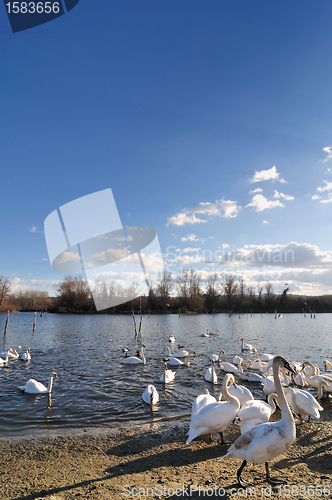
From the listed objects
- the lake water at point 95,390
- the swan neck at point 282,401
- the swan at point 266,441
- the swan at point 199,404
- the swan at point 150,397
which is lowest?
the lake water at point 95,390

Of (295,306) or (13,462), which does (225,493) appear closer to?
(13,462)

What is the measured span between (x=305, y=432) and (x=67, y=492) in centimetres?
561

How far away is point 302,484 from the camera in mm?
4309

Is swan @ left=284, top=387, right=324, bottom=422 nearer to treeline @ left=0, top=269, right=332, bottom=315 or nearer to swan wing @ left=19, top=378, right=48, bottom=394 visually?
swan wing @ left=19, top=378, right=48, bottom=394

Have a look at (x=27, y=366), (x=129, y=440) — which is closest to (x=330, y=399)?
(x=129, y=440)

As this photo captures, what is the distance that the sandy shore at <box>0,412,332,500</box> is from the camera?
414 centimetres

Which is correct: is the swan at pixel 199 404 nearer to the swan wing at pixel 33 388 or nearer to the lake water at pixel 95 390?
the lake water at pixel 95 390

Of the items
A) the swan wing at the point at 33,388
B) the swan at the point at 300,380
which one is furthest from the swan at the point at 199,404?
the swan wing at the point at 33,388

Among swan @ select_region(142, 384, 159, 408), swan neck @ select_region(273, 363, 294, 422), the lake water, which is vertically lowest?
the lake water

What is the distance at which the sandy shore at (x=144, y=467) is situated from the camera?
13.6 feet

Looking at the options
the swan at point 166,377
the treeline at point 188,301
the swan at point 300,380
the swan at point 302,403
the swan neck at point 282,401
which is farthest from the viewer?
the treeline at point 188,301

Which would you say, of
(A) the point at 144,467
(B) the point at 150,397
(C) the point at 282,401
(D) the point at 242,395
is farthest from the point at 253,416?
(B) the point at 150,397

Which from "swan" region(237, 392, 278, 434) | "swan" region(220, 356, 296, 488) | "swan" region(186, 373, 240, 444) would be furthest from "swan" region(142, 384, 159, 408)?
"swan" region(220, 356, 296, 488)

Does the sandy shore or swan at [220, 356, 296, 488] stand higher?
swan at [220, 356, 296, 488]
